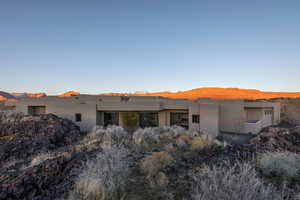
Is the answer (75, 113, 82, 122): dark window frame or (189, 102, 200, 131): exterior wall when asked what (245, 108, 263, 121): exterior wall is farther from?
(75, 113, 82, 122): dark window frame


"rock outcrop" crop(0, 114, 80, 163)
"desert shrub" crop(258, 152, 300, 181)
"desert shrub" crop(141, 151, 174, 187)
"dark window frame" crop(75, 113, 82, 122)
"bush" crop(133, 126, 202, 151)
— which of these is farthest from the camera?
"dark window frame" crop(75, 113, 82, 122)

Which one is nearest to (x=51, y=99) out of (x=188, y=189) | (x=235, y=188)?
(x=188, y=189)

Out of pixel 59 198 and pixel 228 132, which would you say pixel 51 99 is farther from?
pixel 228 132

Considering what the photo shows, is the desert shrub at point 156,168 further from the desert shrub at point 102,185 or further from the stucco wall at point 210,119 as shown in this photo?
the stucco wall at point 210,119

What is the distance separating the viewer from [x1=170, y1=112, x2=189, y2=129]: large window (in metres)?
16.4

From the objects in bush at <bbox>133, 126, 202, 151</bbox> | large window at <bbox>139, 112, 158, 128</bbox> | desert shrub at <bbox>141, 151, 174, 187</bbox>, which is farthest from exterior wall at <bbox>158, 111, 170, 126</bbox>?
desert shrub at <bbox>141, 151, 174, 187</bbox>

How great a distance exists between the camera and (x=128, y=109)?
14789mm

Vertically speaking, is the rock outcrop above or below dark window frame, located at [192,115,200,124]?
below

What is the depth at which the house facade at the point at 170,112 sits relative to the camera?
14.0 metres

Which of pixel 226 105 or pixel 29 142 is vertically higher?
pixel 226 105

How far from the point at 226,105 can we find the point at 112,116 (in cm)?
1262

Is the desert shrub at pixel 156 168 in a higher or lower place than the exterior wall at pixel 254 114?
lower

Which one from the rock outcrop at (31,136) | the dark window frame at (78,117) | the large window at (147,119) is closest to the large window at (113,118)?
the large window at (147,119)

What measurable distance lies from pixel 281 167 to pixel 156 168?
3.72 metres
